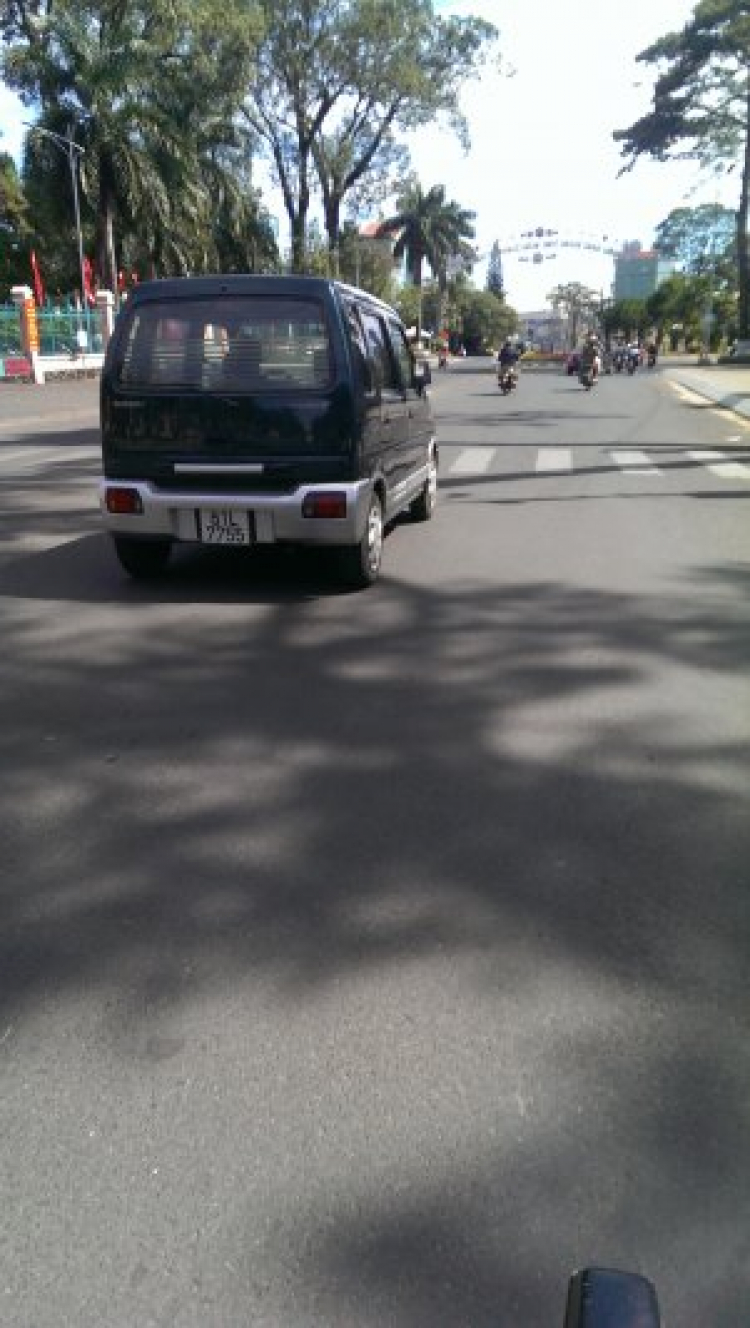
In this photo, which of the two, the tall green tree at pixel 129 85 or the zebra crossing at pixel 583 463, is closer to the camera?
the zebra crossing at pixel 583 463

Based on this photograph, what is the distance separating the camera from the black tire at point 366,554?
7141 millimetres

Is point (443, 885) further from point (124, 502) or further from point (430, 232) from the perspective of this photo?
point (430, 232)

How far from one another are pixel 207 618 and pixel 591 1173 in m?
4.74

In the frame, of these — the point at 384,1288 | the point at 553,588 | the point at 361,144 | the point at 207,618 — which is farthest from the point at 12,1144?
the point at 361,144

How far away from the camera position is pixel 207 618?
659 centimetres

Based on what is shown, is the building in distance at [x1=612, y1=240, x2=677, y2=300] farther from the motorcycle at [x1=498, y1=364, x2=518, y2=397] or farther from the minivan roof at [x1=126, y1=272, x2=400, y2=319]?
the minivan roof at [x1=126, y1=272, x2=400, y2=319]

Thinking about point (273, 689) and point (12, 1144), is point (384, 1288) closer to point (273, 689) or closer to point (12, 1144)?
point (12, 1144)

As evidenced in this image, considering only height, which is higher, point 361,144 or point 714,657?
point 361,144

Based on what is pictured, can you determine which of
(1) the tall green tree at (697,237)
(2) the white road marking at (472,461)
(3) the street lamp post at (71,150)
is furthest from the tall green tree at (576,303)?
(2) the white road marking at (472,461)

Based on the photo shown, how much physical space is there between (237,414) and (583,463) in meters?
9.04

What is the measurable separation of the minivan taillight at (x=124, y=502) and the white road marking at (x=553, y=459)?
8378 mm

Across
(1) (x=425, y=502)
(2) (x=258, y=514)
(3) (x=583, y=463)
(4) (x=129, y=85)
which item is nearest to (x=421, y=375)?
(1) (x=425, y=502)

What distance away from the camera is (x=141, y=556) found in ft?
24.5

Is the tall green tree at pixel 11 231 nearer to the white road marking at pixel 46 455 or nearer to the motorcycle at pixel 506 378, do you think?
the motorcycle at pixel 506 378
